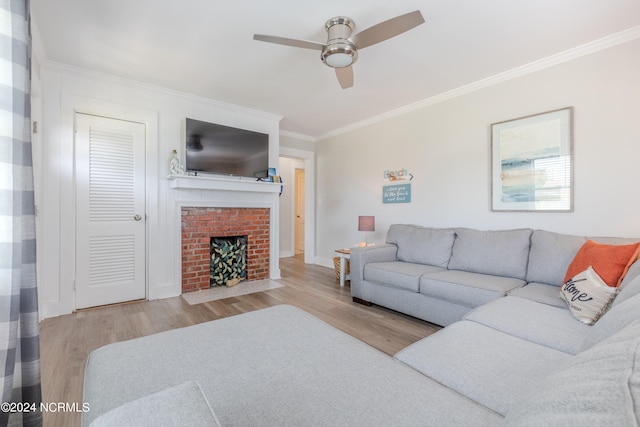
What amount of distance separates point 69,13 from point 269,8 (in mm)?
1515

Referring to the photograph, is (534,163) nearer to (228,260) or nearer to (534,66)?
(534,66)

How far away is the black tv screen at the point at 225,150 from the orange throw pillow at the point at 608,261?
3.53m

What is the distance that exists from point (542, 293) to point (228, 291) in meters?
3.27

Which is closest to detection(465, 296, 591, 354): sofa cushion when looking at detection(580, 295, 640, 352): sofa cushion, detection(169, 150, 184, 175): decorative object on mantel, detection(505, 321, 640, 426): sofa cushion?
detection(580, 295, 640, 352): sofa cushion

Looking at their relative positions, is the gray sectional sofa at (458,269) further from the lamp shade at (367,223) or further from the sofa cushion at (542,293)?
the lamp shade at (367,223)

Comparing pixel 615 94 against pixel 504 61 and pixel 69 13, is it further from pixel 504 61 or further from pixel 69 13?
pixel 69 13

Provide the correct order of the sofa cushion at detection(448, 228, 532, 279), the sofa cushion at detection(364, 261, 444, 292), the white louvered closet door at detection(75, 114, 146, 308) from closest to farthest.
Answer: the sofa cushion at detection(448, 228, 532, 279), the sofa cushion at detection(364, 261, 444, 292), the white louvered closet door at detection(75, 114, 146, 308)

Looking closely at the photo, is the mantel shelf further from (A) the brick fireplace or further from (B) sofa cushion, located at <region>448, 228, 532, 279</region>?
(B) sofa cushion, located at <region>448, 228, 532, 279</region>

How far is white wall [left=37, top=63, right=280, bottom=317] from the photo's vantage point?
9.07 feet

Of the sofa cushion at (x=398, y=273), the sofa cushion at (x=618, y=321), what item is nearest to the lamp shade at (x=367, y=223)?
the sofa cushion at (x=398, y=273)

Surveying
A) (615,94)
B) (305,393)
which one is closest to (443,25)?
(615,94)

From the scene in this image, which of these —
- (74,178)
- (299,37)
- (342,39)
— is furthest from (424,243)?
(74,178)

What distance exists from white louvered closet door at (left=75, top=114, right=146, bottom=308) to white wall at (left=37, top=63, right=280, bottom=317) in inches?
2.9

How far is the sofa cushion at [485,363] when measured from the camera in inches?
38.6
